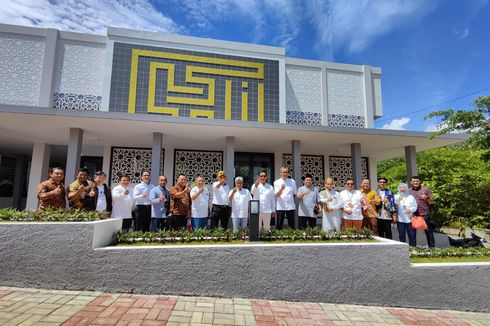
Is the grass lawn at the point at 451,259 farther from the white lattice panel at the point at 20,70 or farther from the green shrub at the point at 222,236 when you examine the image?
the white lattice panel at the point at 20,70

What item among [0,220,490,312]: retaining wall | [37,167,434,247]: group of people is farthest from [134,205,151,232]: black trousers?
[0,220,490,312]: retaining wall

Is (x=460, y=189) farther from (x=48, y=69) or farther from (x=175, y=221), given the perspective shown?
(x=48, y=69)

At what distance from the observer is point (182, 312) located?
10.1 feet

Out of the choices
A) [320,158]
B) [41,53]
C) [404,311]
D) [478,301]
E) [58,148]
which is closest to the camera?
[404,311]

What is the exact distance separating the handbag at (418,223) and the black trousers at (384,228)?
1.40 ft

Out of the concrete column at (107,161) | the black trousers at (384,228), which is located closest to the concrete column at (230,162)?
the black trousers at (384,228)

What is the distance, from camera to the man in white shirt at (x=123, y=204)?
5.16 metres

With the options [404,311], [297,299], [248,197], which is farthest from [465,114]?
[297,299]

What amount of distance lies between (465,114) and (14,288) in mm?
7923

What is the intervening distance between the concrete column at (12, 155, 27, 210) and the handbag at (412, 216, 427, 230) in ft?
40.9

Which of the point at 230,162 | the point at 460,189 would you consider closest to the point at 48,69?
the point at 230,162

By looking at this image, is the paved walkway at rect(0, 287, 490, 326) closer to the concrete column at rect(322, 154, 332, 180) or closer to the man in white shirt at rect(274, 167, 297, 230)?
the man in white shirt at rect(274, 167, 297, 230)

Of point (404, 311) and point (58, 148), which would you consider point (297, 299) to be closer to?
point (404, 311)

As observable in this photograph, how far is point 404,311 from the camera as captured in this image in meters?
3.64
